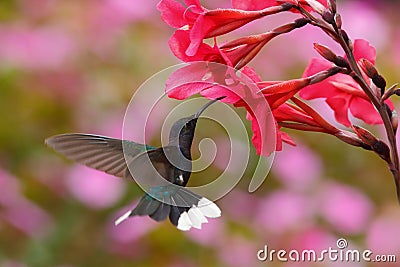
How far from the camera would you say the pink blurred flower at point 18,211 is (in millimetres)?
2102

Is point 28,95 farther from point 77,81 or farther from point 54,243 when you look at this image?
point 54,243

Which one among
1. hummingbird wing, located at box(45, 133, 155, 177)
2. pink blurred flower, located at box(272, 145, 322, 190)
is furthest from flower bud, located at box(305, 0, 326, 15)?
pink blurred flower, located at box(272, 145, 322, 190)

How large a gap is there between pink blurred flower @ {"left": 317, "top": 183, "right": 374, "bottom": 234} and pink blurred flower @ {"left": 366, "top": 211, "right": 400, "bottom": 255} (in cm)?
4

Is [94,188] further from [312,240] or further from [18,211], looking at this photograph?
[312,240]

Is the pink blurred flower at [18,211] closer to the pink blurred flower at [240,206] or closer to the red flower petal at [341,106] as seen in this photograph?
the pink blurred flower at [240,206]

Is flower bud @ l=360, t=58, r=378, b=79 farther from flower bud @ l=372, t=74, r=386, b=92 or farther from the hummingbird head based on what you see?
the hummingbird head

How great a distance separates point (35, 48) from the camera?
2.36 meters

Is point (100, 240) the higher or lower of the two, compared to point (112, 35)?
lower

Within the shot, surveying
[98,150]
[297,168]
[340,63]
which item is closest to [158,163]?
[98,150]

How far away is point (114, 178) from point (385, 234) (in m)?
0.80

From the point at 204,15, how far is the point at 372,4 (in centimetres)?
265

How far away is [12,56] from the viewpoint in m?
2.30

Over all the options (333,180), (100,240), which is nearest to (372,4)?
(333,180)

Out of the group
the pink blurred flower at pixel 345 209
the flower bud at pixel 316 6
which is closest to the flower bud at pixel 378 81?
the flower bud at pixel 316 6
